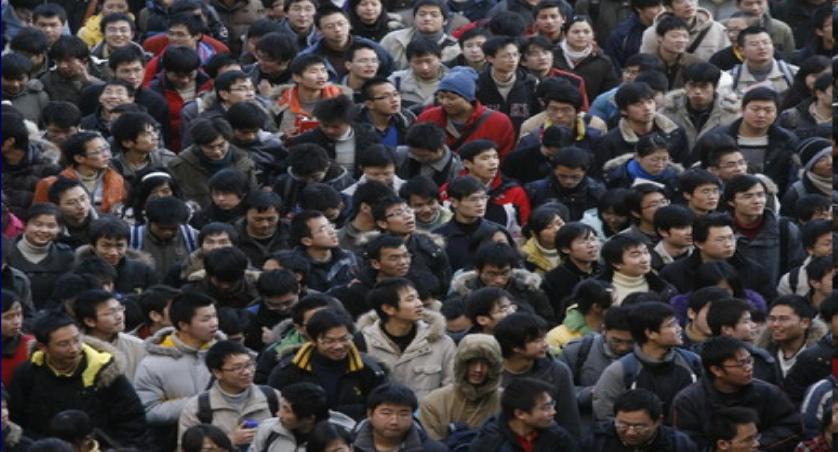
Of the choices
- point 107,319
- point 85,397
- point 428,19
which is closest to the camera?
point 85,397

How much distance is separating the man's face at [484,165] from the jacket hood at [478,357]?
2847 millimetres

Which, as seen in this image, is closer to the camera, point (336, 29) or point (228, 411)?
point (228, 411)

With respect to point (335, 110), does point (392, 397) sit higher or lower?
higher

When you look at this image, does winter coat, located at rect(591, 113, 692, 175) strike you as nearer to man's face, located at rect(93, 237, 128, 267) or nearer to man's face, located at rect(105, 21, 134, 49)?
man's face, located at rect(93, 237, 128, 267)

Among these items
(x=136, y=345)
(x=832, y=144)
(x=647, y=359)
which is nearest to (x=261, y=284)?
(x=136, y=345)

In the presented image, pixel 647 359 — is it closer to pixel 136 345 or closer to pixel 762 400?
pixel 762 400

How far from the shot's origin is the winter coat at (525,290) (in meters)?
14.8

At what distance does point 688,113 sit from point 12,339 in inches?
211

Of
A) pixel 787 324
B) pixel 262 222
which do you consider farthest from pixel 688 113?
pixel 787 324

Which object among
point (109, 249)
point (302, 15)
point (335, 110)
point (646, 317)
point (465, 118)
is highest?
point (646, 317)

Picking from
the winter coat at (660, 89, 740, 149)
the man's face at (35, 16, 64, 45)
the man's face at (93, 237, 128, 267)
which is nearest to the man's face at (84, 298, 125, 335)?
the man's face at (93, 237, 128, 267)

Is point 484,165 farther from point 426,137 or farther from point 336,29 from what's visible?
point 336,29

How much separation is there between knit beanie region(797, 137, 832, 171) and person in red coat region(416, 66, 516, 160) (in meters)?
1.77

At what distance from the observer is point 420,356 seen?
13914 millimetres
